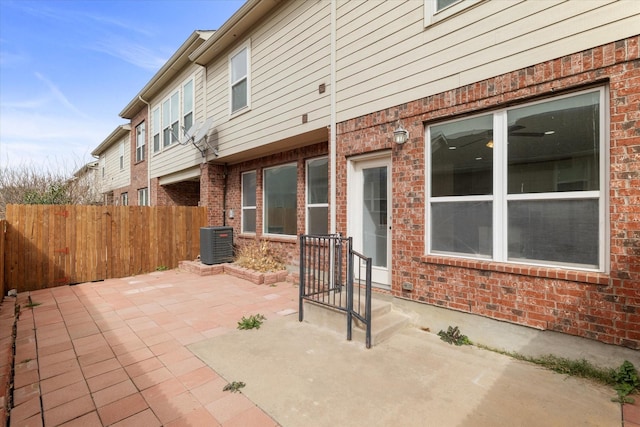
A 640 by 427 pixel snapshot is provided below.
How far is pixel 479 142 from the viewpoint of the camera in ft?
11.8

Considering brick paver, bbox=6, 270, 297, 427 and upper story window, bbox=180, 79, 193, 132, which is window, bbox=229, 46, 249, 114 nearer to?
upper story window, bbox=180, 79, 193, 132

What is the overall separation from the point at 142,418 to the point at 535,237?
3884 mm

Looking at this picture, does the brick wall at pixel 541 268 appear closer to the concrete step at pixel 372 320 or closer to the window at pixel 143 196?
the concrete step at pixel 372 320

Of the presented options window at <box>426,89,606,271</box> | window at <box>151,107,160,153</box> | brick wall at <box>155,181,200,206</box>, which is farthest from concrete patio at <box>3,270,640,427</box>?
window at <box>151,107,160,153</box>

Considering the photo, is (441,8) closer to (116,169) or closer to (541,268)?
(541,268)

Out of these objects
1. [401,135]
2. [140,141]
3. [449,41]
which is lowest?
[401,135]

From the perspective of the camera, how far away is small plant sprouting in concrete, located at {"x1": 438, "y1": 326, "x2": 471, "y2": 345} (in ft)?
11.5

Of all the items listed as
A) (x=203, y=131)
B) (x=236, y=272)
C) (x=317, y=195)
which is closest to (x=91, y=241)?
(x=236, y=272)

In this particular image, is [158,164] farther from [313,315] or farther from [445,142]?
[445,142]

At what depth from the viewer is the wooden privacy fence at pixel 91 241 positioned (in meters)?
6.21

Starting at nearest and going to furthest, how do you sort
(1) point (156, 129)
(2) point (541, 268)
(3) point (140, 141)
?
(2) point (541, 268)
(1) point (156, 129)
(3) point (140, 141)

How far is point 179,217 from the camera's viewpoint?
8.51 meters

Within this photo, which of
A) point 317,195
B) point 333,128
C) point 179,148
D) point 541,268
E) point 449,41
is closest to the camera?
point 541,268

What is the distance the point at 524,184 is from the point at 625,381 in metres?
1.89
